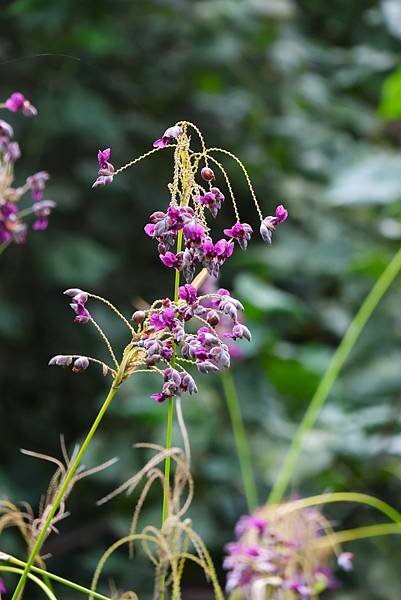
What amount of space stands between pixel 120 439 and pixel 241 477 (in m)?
0.22

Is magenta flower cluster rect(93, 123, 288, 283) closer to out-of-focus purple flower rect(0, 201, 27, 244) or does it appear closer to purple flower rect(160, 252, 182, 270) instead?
purple flower rect(160, 252, 182, 270)

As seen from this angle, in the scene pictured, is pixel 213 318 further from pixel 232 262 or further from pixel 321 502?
pixel 232 262

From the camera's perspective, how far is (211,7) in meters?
1.90

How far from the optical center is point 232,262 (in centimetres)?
185

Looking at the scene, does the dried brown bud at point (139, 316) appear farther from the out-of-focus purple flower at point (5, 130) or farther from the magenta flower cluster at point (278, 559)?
the magenta flower cluster at point (278, 559)

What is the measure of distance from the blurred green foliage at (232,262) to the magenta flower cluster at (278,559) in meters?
0.45

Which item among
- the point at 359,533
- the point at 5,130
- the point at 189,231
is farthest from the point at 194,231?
the point at 359,533

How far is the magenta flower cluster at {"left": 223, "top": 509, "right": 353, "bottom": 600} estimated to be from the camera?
2.04 ft

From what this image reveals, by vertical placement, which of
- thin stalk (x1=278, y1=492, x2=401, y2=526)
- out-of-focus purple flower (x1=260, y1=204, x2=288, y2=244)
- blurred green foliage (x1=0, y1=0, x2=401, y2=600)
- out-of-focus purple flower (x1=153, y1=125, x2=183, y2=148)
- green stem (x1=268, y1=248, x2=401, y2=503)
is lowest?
out-of-focus purple flower (x1=260, y1=204, x2=288, y2=244)

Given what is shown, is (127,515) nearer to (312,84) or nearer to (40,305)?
(40,305)

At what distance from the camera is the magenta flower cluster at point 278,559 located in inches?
24.5

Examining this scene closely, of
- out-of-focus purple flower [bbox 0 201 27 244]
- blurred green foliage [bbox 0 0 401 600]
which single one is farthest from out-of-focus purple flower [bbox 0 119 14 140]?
blurred green foliage [bbox 0 0 401 600]

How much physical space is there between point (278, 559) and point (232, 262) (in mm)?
1232

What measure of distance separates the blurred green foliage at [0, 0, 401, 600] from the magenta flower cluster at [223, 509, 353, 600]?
0.45 meters
